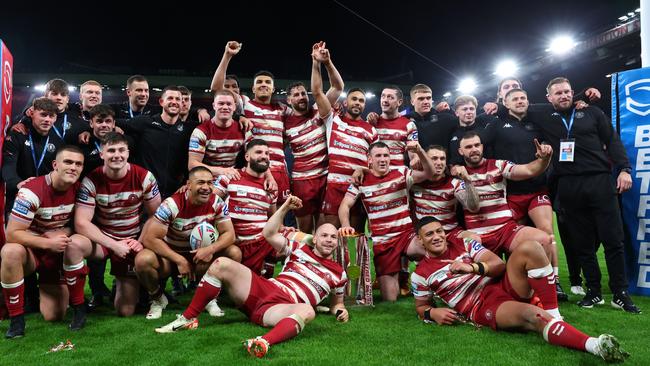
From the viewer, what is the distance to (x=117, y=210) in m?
3.88

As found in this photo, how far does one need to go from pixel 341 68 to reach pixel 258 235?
18820 millimetres

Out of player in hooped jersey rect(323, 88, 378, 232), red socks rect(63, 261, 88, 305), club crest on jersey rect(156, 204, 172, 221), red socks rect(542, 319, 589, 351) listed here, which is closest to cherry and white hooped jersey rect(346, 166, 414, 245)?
player in hooped jersey rect(323, 88, 378, 232)

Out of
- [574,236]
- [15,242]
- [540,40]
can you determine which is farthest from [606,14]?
[15,242]

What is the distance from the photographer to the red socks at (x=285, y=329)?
2.84 meters

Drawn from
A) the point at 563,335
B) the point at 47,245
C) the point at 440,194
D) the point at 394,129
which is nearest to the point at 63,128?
the point at 47,245

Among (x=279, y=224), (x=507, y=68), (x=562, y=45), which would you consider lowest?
(x=279, y=224)

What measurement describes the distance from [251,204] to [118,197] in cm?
109

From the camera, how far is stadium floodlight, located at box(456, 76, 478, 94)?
65.8ft

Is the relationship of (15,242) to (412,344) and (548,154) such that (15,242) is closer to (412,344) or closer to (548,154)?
(412,344)

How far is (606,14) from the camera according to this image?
548 inches

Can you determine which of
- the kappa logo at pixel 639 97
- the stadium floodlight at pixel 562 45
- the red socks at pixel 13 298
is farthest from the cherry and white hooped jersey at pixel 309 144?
the stadium floodlight at pixel 562 45

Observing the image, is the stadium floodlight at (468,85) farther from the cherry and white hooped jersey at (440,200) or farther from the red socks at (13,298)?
the red socks at (13,298)

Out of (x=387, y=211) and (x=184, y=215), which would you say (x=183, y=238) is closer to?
(x=184, y=215)

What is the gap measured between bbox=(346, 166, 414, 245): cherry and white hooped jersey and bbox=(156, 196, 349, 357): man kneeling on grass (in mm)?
871
